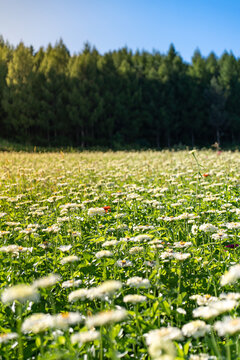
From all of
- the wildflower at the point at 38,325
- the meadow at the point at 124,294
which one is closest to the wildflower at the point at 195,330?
the meadow at the point at 124,294

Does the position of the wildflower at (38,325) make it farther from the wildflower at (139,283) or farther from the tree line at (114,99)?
the tree line at (114,99)

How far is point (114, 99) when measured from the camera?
105 feet

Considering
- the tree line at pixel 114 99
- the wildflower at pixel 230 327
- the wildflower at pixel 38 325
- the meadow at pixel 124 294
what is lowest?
the meadow at pixel 124 294

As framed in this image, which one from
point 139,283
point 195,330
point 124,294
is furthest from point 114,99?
point 195,330

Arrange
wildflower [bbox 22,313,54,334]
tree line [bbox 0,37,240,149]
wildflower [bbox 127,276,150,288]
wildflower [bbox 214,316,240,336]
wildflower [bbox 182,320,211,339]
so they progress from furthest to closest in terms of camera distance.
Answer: tree line [bbox 0,37,240,149]
wildflower [bbox 127,276,150,288]
wildflower [bbox 182,320,211,339]
wildflower [bbox 22,313,54,334]
wildflower [bbox 214,316,240,336]

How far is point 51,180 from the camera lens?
7.01 meters

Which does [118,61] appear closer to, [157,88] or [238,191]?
[157,88]

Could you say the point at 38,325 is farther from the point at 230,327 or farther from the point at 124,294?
the point at 124,294

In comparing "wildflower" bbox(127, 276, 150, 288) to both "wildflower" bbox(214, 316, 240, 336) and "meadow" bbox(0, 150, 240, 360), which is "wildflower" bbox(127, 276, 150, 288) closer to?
"meadow" bbox(0, 150, 240, 360)

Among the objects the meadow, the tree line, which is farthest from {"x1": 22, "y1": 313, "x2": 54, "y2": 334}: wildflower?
the tree line

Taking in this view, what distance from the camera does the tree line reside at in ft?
93.6

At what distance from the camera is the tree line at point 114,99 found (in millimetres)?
28531

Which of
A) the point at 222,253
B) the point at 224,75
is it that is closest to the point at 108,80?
the point at 224,75

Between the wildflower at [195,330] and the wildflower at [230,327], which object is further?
the wildflower at [195,330]
